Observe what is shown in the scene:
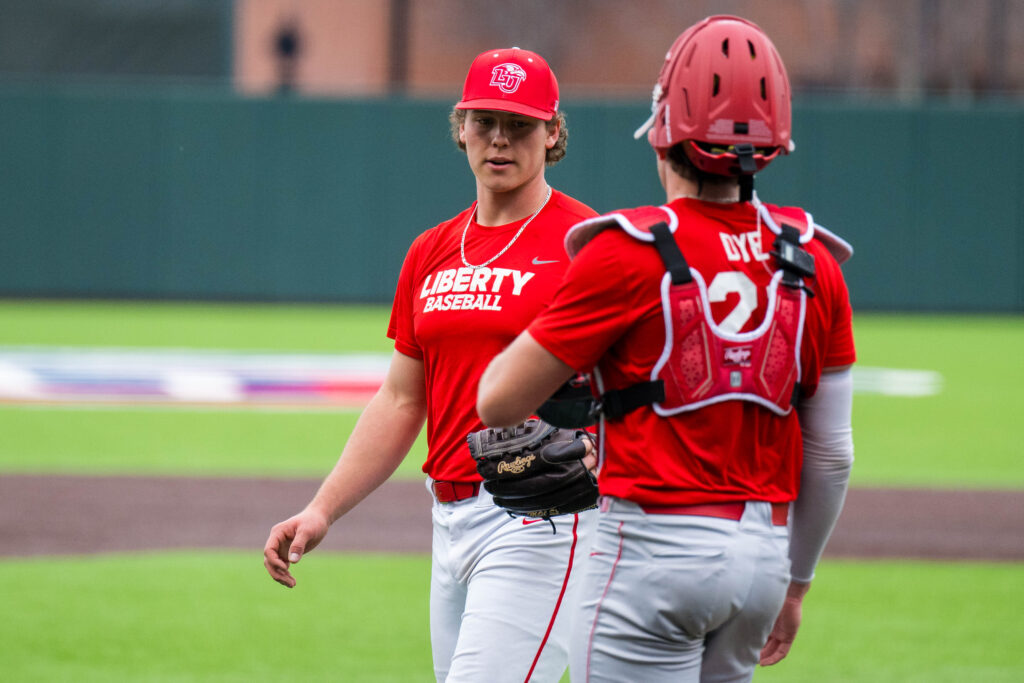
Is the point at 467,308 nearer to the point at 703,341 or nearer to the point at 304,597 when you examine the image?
the point at 703,341

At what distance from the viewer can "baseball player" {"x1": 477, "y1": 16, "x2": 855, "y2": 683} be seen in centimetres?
252

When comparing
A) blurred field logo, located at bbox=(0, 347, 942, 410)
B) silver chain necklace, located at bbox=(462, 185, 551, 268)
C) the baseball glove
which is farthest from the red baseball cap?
blurred field logo, located at bbox=(0, 347, 942, 410)

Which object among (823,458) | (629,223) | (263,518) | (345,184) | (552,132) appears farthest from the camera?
(345,184)

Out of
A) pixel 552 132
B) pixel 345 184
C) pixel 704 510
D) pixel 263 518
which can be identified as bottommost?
pixel 345 184

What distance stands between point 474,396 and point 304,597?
3.92 metres

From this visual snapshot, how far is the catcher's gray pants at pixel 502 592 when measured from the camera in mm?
3482

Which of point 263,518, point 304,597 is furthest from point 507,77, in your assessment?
point 263,518

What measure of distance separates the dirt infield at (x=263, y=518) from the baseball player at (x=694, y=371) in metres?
5.89

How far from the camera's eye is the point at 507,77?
3.76m

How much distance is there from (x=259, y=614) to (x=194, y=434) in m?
5.77

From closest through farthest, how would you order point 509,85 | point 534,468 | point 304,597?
point 534,468 → point 509,85 → point 304,597

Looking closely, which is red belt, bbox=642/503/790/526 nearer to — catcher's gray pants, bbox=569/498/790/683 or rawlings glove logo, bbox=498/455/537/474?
catcher's gray pants, bbox=569/498/790/683

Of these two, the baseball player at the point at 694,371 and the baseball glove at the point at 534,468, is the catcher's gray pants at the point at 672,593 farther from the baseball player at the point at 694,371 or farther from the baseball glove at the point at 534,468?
the baseball glove at the point at 534,468

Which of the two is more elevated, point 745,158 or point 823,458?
point 745,158
